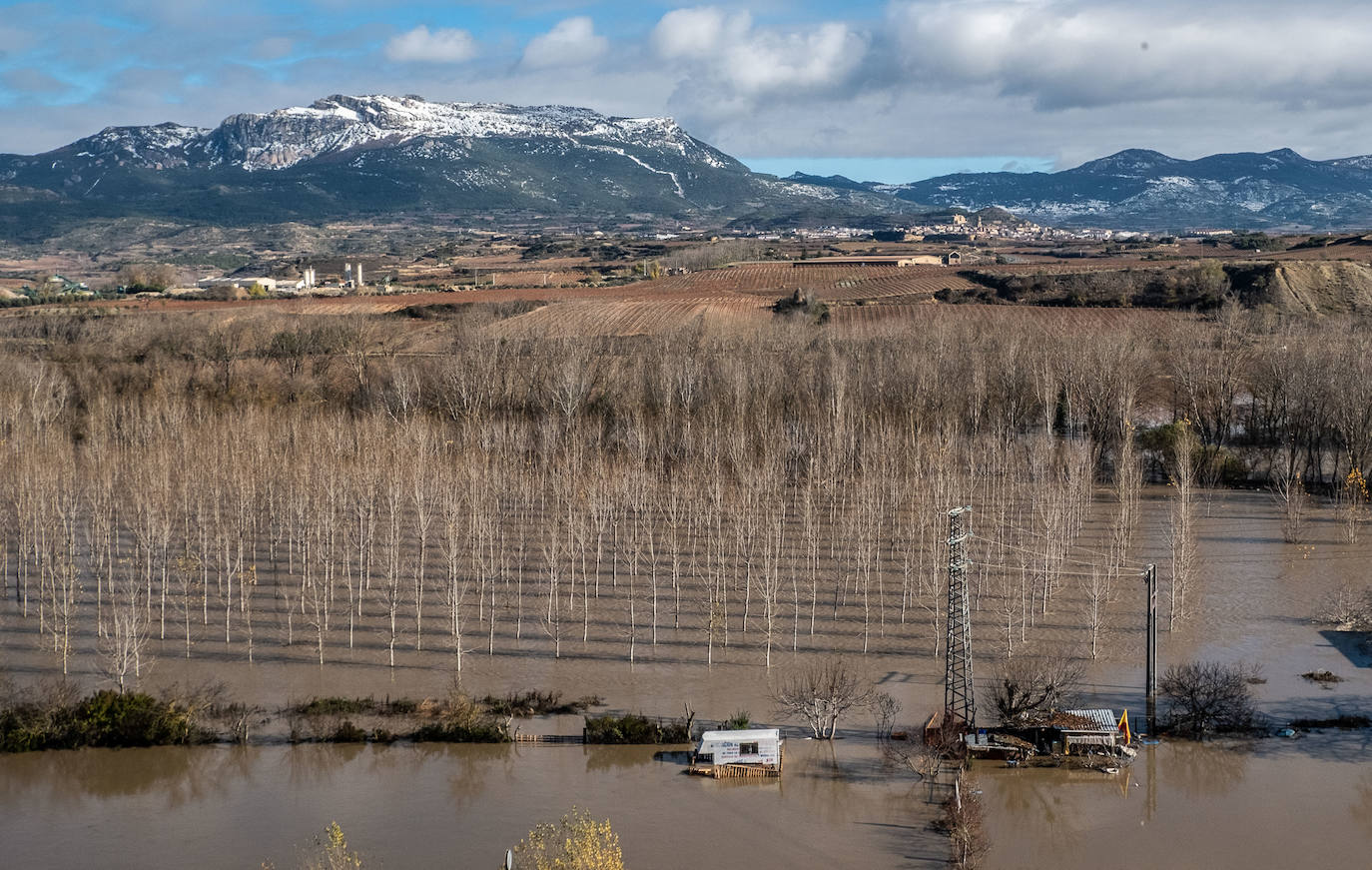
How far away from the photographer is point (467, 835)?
63.2 feet

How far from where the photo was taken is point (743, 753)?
20.9 meters

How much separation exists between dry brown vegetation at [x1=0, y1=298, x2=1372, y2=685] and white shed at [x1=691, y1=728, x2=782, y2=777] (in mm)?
4779

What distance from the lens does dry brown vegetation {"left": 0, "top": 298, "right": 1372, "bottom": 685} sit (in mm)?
28484

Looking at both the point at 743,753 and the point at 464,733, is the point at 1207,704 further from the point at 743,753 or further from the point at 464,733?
the point at 464,733

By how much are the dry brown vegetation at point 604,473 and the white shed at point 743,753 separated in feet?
→ 15.7

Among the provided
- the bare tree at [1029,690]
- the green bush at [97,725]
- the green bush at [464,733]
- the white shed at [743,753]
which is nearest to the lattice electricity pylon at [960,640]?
the bare tree at [1029,690]

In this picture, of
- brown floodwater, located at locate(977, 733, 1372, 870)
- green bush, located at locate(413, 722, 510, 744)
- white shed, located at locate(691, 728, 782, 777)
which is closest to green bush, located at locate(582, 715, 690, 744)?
white shed, located at locate(691, 728, 782, 777)

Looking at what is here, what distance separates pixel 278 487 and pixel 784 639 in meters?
17.2

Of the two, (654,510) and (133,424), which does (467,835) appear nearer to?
(654,510)

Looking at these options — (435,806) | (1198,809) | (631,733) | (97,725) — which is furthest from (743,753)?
(97,725)

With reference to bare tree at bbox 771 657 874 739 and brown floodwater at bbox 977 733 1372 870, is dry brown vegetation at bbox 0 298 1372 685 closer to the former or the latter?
bare tree at bbox 771 657 874 739

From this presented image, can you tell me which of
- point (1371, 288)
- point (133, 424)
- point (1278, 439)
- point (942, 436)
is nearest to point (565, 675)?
point (942, 436)

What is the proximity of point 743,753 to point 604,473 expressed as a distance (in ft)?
57.8

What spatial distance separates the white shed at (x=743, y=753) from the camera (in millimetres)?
20797
